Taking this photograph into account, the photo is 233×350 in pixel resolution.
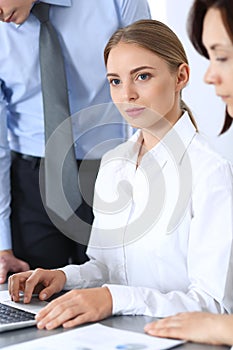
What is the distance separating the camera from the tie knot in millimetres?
2029

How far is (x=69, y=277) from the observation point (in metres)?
1.67

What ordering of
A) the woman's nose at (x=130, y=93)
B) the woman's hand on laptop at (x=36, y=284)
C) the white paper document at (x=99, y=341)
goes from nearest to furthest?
the white paper document at (x=99, y=341) → the woman's hand on laptop at (x=36, y=284) → the woman's nose at (x=130, y=93)

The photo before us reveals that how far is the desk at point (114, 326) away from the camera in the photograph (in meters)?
1.20

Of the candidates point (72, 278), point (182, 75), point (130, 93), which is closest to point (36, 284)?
point (72, 278)

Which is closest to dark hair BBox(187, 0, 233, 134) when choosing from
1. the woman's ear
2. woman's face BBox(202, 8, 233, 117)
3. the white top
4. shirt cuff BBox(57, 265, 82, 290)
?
woman's face BBox(202, 8, 233, 117)

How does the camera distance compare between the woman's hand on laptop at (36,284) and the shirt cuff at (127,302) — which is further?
the woman's hand on laptop at (36,284)

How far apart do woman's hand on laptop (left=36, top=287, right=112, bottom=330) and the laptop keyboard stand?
1.6 inches

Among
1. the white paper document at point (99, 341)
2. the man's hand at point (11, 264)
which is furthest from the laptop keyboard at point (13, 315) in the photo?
the man's hand at point (11, 264)

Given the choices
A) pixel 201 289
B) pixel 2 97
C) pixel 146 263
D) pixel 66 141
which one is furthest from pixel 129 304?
pixel 2 97

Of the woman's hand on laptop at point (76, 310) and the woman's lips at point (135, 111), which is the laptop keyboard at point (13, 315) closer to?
the woman's hand on laptop at point (76, 310)

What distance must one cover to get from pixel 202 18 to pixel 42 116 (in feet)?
3.03

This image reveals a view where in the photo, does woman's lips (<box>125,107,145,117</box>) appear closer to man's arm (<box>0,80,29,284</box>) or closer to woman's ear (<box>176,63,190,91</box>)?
woman's ear (<box>176,63,190,91</box>)

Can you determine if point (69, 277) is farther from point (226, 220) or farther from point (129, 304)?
point (226, 220)

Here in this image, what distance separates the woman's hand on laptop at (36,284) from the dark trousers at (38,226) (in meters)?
0.47
